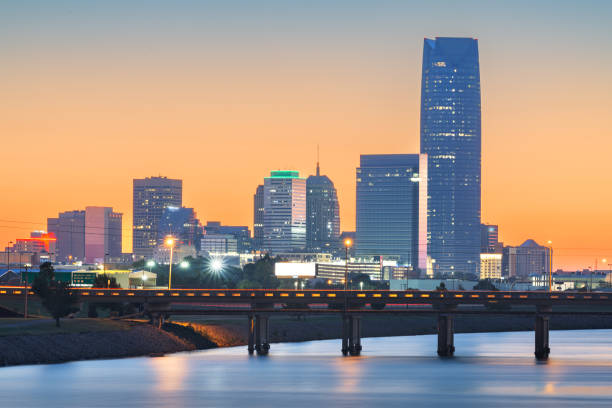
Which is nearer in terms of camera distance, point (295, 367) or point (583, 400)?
point (583, 400)

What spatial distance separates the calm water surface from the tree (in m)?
14.0

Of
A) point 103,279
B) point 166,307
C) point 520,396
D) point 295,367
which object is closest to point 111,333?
point 166,307

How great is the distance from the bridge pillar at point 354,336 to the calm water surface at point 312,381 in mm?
3854

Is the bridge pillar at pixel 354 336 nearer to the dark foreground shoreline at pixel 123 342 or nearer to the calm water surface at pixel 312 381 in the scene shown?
the calm water surface at pixel 312 381

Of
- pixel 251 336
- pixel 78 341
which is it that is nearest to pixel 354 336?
pixel 251 336

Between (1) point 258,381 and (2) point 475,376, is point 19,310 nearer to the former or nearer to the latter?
(1) point 258,381

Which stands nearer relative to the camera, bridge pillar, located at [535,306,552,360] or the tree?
the tree

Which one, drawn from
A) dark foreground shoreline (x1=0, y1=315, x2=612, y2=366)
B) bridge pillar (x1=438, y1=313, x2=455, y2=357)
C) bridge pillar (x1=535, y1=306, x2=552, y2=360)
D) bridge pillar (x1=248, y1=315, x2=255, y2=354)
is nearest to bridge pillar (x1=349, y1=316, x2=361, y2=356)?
bridge pillar (x1=438, y1=313, x2=455, y2=357)

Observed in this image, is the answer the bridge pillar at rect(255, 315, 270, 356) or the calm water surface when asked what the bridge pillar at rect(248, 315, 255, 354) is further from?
the calm water surface

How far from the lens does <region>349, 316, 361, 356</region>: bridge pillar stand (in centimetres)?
16775

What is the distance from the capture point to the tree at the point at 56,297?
151 m

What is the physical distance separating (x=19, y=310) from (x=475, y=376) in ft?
270

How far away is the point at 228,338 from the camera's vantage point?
182625mm

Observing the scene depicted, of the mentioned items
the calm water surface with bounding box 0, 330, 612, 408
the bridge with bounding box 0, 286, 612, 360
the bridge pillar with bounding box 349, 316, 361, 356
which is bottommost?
the calm water surface with bounding box 0, 330, 612, 408
